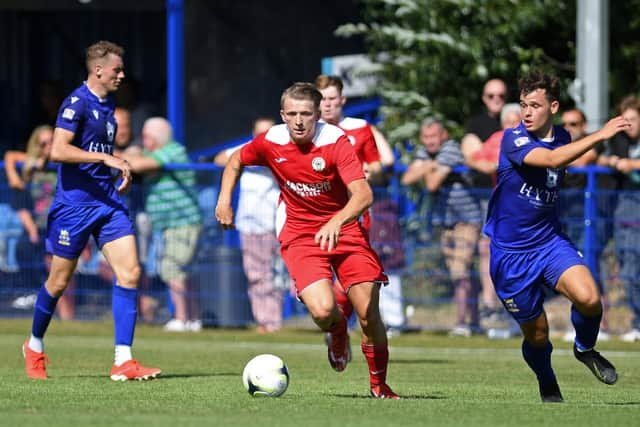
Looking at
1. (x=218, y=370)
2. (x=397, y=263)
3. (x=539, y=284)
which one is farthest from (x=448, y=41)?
(x=539, y=284)

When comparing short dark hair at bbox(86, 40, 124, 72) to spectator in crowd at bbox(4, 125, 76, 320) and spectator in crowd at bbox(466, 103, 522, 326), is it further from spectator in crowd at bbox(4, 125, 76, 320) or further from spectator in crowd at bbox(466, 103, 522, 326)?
spectator in crowd at bbox(4, 125, 76, 320)

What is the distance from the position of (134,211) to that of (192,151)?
409 centimetres

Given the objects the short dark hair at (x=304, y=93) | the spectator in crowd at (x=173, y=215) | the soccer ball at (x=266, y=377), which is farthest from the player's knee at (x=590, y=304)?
the spectator in crowd at (x=173, y=215)

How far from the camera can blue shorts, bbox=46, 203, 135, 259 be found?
10.6 m

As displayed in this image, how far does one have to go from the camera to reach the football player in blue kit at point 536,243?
8992mm

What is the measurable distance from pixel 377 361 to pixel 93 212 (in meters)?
2.65

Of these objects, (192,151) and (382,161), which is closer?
(382,161)

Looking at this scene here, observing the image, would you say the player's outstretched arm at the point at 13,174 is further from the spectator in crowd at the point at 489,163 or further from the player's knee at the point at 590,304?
the player's knee at the point at 590,304

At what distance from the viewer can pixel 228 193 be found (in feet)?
31.0

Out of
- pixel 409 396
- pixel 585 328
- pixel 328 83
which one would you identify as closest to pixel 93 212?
pixel 328 83

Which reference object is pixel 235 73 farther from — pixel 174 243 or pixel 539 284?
pixel 539 284

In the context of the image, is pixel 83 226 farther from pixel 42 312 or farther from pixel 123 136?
pixel 123 136

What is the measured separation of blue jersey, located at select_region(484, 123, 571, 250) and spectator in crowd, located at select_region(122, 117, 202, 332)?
277 inches

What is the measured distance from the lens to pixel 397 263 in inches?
603
